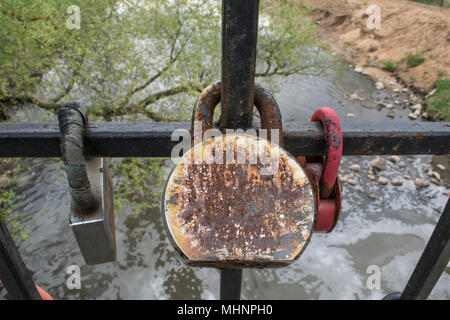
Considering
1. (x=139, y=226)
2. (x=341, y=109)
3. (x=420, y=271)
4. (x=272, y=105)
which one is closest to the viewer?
(x=272, y=105)

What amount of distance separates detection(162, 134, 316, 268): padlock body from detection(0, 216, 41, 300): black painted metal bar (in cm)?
88

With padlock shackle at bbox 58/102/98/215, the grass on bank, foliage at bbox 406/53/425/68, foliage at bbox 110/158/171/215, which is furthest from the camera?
the grass on bank

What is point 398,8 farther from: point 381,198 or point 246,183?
point 246,183

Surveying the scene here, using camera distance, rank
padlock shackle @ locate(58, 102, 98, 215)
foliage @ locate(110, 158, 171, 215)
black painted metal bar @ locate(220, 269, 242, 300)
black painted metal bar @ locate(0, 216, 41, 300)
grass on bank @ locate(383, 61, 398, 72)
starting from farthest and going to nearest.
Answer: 1. grass on bank @ locate(383, 61, 398, 72)
2. foliage @ locate(110, 158, 171, 215)
3. black painted metal bar @ locate(220, 269, 242, 300)
4. black painted metal bar @ locate(0, 216, 41, 300)
5. padlock shackle @ locate(58, 102, 98, 215)

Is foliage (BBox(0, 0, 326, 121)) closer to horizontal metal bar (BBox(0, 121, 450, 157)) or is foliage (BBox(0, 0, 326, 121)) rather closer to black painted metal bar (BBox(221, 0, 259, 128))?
horizontal metal bar (BBox(0, 121, 450, 157))

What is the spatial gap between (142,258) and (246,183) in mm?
5244

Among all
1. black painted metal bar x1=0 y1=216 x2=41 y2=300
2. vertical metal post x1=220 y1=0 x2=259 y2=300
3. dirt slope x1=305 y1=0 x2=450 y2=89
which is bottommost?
black painted metal bar x1=0 y1=216 x2=41 y2=300

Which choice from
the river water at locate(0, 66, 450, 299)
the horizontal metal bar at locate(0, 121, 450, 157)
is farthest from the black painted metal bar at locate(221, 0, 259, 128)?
the river water at locate(0, 66, 450, 299)

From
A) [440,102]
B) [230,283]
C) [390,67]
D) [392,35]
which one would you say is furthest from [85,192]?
[392,35]

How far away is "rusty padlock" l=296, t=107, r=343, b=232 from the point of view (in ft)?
2.84

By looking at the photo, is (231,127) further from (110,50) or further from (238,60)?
(110,50)

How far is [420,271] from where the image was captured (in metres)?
1.49

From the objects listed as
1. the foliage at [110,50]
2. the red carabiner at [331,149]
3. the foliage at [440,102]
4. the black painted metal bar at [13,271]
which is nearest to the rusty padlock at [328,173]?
the red carabiner at [331,149]

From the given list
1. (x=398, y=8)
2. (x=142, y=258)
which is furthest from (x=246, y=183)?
(x=398, y=8)
